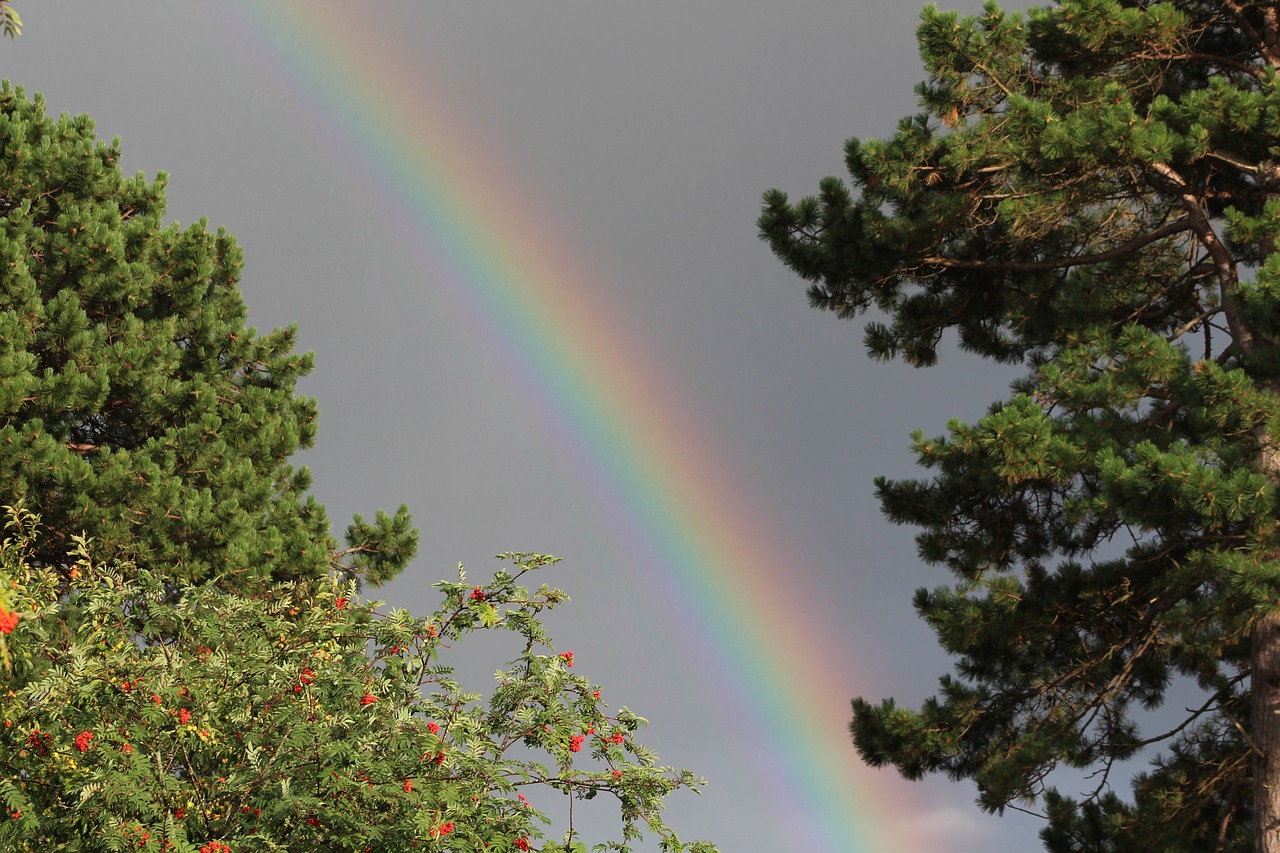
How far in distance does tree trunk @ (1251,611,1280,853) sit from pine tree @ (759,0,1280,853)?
0.07 ft

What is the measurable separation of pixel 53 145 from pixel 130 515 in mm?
5535

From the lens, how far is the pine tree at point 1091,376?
28.8 ft

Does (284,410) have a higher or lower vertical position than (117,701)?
higher

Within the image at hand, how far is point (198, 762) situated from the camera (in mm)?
6711

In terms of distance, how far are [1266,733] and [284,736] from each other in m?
8.25

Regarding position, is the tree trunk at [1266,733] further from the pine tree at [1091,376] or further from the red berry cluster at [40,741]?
the red berry cluster at [40,741]

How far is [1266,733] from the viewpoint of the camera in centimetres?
916

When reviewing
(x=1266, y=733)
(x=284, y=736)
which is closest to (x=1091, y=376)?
(x=1266, y=733)

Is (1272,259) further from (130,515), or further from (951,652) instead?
(130,515)

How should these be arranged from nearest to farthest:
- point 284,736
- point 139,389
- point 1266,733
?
point 284,736
point 1266,733
point 139,389

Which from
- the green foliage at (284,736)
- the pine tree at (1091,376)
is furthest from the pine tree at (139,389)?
the pine tree at (1091,376)

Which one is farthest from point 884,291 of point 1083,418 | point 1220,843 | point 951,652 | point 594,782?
point 594,782

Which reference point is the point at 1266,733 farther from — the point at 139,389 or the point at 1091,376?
the point at 139,389

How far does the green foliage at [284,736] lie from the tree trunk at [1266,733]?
5292 mm
